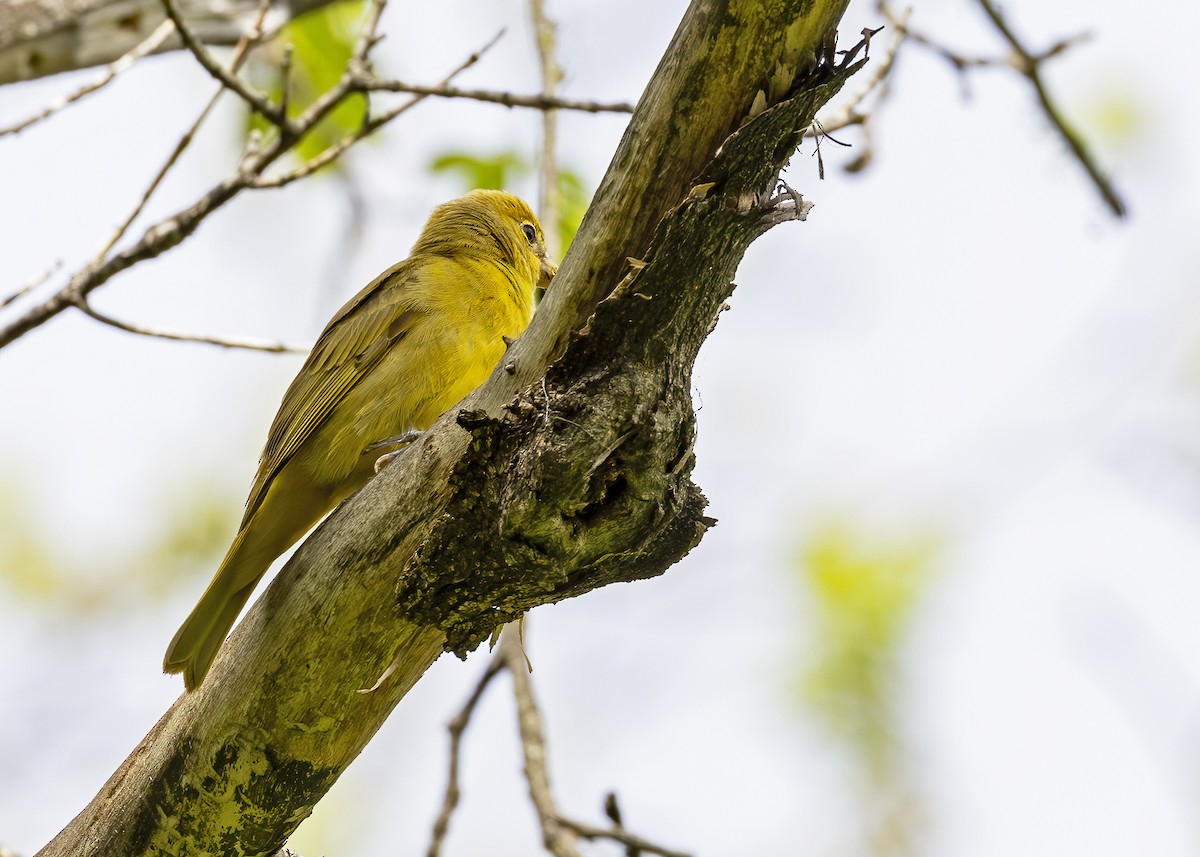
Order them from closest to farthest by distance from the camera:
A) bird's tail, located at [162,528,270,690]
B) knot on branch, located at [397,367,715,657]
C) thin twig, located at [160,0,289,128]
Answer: knot on branch, located at [397,367,715,657] → bird's tail, located at [162,528,270,690] → thin twig, located at [160,0,289,128]

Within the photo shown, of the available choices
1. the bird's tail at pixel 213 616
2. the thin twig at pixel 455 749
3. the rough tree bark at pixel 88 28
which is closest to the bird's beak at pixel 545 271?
the rough tree bark at pixel 88 28

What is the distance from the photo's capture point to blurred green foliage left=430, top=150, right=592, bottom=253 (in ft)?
17.9

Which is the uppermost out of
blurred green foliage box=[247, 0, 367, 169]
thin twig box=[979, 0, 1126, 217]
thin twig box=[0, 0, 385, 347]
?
blurred green foliage box=[247, 0, 367, 169]

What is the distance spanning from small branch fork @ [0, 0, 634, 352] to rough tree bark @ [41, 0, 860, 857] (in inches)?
52.7

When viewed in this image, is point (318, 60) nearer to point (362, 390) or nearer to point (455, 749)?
point (362, 390)

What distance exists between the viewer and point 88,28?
4.62 m

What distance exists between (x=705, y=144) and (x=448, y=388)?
2.03 m

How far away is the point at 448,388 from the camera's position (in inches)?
167

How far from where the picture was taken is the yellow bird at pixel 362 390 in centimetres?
382

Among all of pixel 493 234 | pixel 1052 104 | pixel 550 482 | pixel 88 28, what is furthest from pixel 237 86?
pixel 1052 104

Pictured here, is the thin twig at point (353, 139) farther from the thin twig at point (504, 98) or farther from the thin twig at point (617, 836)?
the thin twig at point (617, 836)

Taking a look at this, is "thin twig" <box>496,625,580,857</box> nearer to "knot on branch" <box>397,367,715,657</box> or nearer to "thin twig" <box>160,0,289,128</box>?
"knot on branch" <box>397,367,715,657</box>

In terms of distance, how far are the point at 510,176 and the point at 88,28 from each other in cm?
196

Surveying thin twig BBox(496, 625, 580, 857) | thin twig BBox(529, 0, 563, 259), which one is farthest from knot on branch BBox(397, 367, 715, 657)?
thin twig BBox(529, 0, 563, 259)
